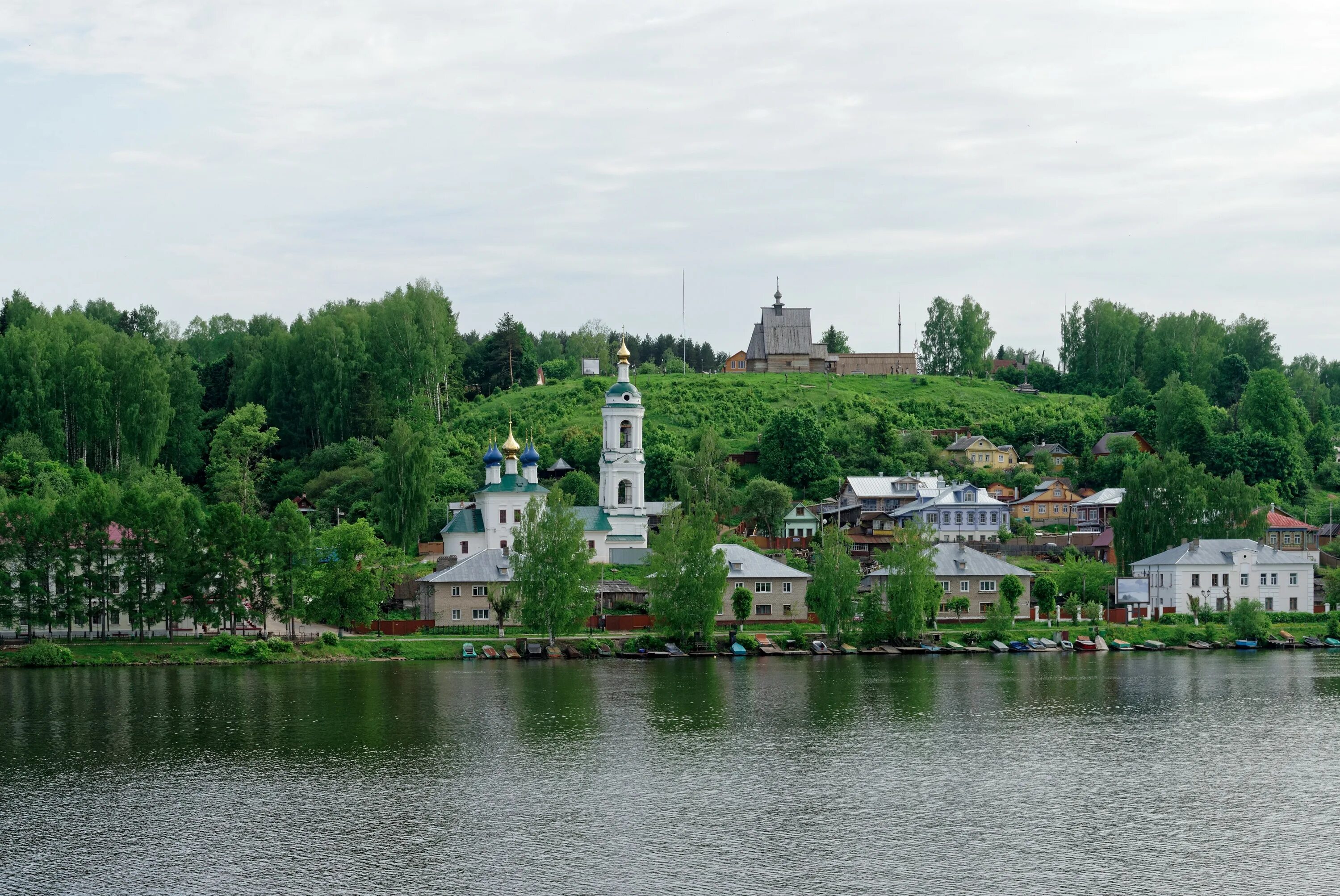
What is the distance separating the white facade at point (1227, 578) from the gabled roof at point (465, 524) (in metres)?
43.8

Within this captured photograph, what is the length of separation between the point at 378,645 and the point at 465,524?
22923 mm

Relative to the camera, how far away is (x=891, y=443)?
140 m

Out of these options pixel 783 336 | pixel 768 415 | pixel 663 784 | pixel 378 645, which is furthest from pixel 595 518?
pixel 783 336

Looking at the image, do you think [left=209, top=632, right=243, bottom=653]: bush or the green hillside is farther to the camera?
the green hillside

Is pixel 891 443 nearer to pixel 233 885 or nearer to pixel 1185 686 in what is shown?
pixel 1185 686

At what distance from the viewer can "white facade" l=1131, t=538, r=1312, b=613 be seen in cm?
9612

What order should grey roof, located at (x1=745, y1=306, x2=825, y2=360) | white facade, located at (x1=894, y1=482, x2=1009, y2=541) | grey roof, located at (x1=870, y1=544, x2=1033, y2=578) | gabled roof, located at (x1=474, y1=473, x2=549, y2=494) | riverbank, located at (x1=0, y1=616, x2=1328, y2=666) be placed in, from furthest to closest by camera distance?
grey roof, located at (x1=745, y1=306, x2=825, y2=360) → white facade, located at (x1=894, y1=482, x2=1009, y2=541) → gabled roof, located at (x1=474, y1=473, x2=549, y2=494) → grey roof, located at (x1=870, y1=544, x2=1033, y2=578) → riverbank, located at (x1=0, y1=616, x2=1328, y2=666)

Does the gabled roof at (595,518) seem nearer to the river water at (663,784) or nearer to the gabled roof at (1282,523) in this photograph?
the river water at (663,784)

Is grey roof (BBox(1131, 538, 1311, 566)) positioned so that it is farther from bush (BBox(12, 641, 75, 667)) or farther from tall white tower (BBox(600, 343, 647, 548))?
bush (BBox(12, 641, 75, 667))

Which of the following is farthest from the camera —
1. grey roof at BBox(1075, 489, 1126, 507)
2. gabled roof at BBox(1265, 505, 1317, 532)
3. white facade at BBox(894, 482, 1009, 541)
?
grey roof at BBox(1075, 489, 1126, 507)

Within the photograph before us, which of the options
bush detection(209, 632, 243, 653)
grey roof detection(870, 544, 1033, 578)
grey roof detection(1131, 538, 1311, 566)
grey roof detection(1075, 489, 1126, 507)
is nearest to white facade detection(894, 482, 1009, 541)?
grey roof detection(1075, 489, 1126, 507)

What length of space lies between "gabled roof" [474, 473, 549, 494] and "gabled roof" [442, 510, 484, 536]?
164 cm

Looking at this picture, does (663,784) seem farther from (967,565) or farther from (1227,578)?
(1227,578)

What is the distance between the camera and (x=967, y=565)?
94.4 metres
